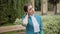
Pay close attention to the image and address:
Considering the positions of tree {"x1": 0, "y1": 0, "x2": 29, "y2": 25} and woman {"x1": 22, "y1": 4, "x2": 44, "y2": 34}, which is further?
tree {"x1": 0, "y1": 0, "x2": 29, "y2": 25}

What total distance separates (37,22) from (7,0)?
7.85 m

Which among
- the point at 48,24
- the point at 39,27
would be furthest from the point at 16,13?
the point at 39,27

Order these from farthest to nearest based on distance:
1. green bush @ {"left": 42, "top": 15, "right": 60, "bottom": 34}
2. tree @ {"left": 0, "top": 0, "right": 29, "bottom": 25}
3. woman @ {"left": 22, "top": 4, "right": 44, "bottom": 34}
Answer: tree @ {"left": 0, "top": 0, "right": 29, "bottom": 25}
green bush @ {"left": 42, "top": 15, "right": 60, "bottom": 34}
woman @ {"left": 22, "top": 4, "right": 44, "bottom": 34}

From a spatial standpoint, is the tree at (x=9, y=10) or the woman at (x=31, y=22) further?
the tree at (x=9, y=10)

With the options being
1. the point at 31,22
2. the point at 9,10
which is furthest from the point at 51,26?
the point at 31,22

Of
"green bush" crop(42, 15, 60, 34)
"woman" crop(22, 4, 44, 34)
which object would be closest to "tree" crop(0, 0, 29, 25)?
"green bush" crop(42, 15, 60, 34)

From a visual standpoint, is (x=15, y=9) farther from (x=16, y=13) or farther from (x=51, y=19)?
(x=51, y=19)

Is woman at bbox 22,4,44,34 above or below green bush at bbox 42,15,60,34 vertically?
above

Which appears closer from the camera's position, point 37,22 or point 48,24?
point 37,22

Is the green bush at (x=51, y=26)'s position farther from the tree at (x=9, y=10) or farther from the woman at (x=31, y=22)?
the woman at (x=31, y=22)

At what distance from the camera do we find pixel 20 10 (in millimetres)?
12500

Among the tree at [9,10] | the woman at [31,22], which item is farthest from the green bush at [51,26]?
the woman at [31,22]

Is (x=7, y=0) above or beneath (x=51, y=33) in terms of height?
above

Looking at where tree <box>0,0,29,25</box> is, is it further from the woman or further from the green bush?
the woman
